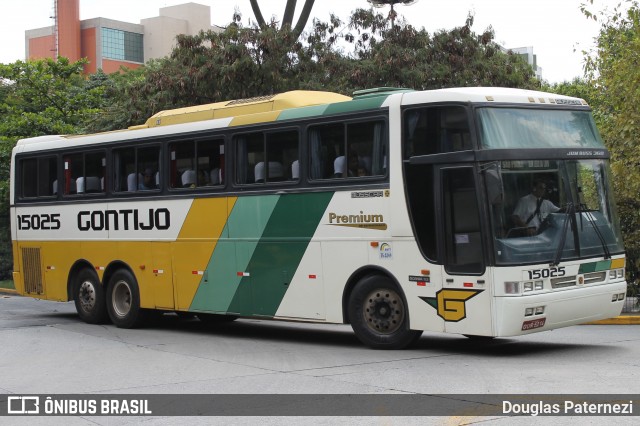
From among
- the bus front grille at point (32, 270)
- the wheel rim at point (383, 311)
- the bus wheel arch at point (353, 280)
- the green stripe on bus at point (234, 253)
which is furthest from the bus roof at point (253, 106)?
the bus front grille at point (32, 270)

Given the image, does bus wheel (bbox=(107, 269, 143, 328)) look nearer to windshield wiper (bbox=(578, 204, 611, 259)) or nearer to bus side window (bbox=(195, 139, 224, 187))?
bus side window (bbox=(195, 139, 224, 187))

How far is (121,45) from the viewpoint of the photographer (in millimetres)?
98375

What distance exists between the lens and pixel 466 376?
1053 centimetres

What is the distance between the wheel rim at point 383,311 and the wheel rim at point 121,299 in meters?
6.27

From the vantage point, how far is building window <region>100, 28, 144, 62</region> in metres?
96.2

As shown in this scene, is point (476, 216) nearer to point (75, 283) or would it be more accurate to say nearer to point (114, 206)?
point (114, 206)

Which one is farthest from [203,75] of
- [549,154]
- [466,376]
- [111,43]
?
[111,43]

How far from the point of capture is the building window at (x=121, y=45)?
9619 cm

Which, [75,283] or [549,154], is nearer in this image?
[549,154]

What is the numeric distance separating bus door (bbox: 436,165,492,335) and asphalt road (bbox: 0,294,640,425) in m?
0.52

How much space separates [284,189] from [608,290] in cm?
486

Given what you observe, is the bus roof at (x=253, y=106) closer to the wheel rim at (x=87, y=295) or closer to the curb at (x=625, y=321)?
the wheel rim at (x=87, y=295)

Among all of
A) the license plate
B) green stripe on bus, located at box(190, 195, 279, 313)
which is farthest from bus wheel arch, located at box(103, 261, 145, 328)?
the license plate

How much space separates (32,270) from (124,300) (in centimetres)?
312
